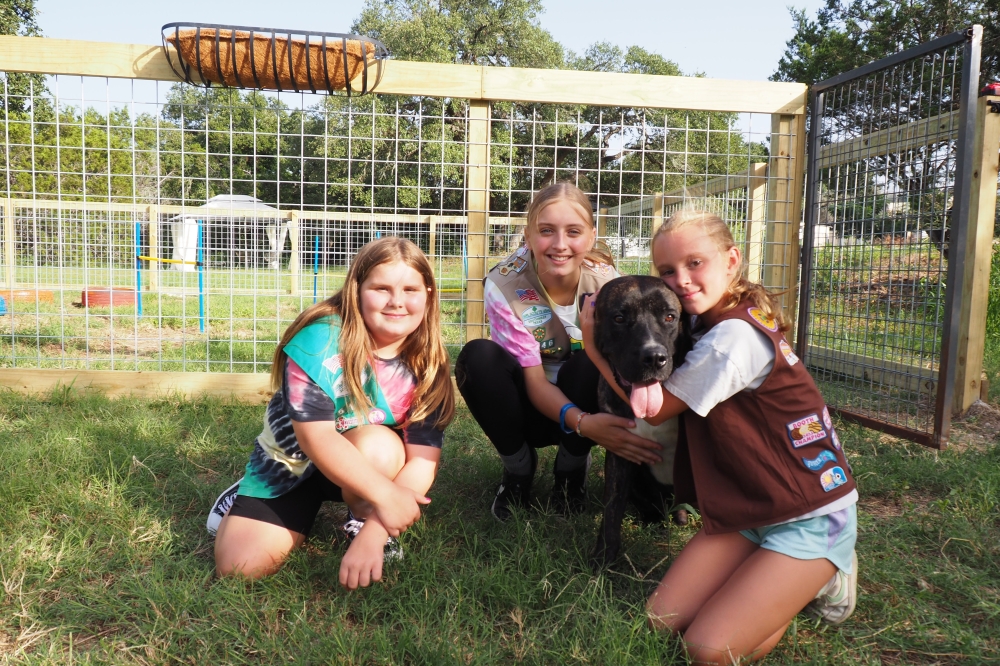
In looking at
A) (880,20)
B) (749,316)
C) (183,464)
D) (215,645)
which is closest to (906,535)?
(749,316)

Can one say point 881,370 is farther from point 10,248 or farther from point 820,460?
point 10,248

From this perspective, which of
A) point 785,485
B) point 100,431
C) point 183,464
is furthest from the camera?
point 100,431

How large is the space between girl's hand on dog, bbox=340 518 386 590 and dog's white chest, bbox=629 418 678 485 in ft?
2.99

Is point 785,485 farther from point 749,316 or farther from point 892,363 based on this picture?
point 892,363

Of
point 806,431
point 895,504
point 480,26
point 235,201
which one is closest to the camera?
point 806,431

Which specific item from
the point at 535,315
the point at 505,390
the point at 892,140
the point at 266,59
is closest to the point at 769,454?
the point at 505,390

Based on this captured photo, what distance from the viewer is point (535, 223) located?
2.71 m

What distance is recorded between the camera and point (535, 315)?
2.77m

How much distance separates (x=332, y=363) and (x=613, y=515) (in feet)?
3.52

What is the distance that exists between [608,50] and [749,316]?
4088cm

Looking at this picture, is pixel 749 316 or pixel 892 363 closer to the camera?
pixel 749 316

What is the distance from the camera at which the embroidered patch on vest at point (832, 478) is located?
1.93 m

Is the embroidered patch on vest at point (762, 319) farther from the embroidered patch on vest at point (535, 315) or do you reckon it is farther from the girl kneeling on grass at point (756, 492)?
the embroidered patch on vest at point (535, 315)

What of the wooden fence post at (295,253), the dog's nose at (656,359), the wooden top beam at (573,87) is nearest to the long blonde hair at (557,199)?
the dog's nose at (656,359)
